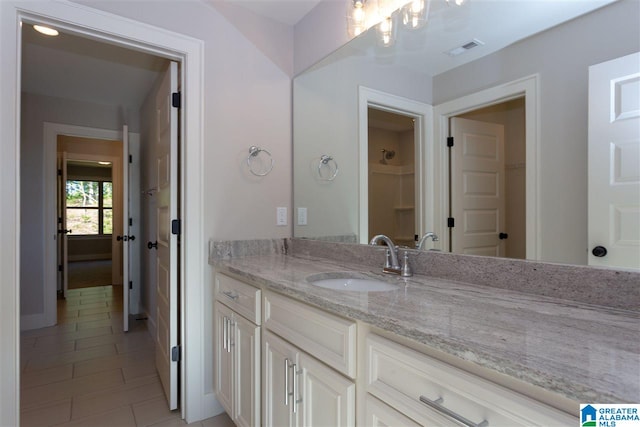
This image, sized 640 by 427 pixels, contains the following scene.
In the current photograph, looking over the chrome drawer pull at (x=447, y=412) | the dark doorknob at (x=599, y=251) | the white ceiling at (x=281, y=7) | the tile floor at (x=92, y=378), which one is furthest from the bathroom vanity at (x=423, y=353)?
the white ceiling at (x=281, y=7)

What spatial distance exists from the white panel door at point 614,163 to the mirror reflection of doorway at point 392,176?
0.66m

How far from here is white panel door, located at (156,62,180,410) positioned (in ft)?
6.15

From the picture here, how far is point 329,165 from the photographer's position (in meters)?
2.08

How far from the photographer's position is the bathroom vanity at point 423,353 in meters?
0.56

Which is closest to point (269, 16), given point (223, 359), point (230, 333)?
point (230, 333)

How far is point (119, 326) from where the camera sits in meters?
3.33

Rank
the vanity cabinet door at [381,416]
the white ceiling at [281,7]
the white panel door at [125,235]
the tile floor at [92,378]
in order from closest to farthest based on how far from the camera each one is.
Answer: the vanity cabinet door at [381,416] → the tile floor at [92,378] → the white ceiling at [281,7] → the white panel door at [125,235]

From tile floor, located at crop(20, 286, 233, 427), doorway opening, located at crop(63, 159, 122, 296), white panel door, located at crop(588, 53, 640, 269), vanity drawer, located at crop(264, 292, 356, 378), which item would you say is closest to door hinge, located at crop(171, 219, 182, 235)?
vanity drawer, located at crop(264, 292, 356, 378)

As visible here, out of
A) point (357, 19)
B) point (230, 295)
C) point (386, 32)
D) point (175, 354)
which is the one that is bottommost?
point (175, 354)

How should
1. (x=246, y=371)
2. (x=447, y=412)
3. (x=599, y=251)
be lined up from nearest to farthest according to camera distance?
(x=447, y=412)
(x=599, y=251)
(x=246, y=371)

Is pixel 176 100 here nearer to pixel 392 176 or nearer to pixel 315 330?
pixel 392 176

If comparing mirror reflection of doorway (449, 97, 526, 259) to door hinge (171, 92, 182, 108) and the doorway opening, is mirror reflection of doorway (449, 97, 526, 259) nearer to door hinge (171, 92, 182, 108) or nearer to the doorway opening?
door hinge (171, 92, 182, 108)

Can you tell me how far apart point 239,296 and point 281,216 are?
73 centimetres

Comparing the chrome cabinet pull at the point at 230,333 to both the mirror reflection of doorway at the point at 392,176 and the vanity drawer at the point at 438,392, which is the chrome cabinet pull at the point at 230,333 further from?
the vanity drawer at the point at 438,392
